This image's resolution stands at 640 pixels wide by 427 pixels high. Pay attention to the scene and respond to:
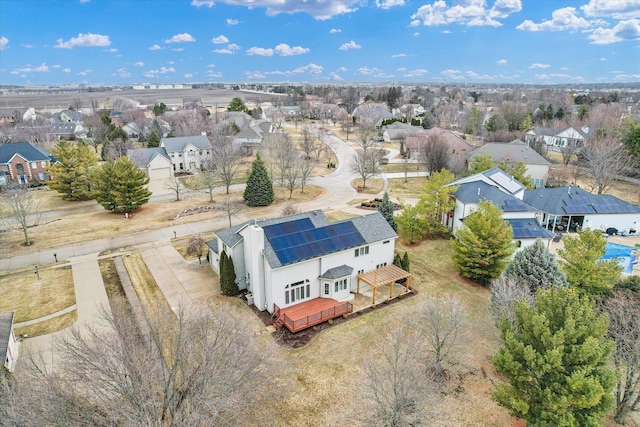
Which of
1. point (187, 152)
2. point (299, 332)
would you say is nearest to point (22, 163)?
point (187, 152)

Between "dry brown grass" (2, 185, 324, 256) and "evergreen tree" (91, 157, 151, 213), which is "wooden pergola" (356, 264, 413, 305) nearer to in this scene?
"dry brown grass" (2, 185, 324, 256)

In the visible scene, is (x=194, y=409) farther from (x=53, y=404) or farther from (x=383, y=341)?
(x=383, y=341)

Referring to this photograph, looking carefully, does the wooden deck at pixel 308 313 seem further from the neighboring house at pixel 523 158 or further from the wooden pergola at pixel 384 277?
the neighboring house at pixel 523 158

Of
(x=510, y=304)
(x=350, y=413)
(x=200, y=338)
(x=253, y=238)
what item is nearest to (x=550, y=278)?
(x=510, y=304)

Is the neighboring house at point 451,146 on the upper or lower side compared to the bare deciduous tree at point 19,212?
upper

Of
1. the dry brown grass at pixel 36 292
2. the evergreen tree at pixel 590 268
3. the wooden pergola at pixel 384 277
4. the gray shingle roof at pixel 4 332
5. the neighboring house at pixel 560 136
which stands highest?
the neighboring house at pixel 560 136

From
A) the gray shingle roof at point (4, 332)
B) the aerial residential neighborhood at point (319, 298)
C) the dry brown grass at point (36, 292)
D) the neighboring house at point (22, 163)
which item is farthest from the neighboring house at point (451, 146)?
the neighboring house at point (22, 163)
